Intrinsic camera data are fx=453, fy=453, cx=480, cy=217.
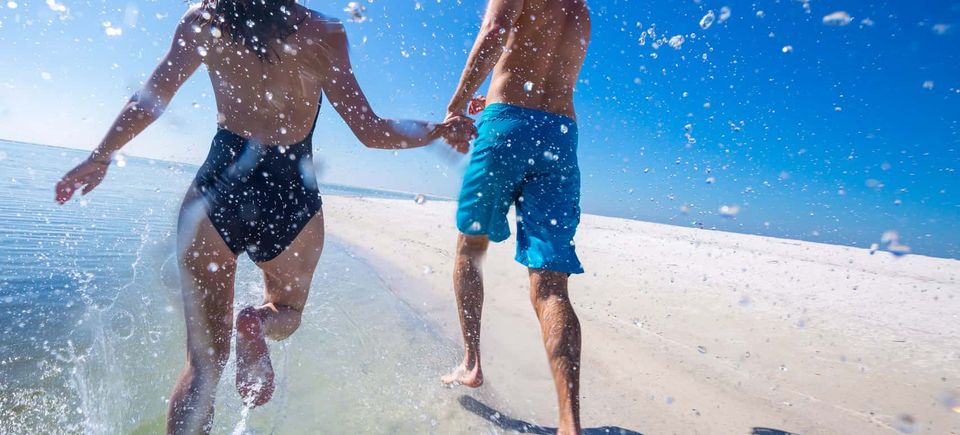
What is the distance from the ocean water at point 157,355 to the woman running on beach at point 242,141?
0.42 meters

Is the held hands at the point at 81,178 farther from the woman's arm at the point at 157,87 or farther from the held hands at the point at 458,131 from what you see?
the held hands at the point at 458,131

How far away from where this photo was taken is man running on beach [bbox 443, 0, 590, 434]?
72.8 inches

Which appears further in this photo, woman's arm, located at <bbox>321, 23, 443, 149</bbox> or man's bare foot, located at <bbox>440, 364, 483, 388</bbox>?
man's bare foot, located at <bbox>440, 364, 483, 388</bbox>

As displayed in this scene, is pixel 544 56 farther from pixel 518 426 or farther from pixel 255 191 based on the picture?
pixel 518 426

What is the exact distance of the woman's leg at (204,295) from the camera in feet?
4.86

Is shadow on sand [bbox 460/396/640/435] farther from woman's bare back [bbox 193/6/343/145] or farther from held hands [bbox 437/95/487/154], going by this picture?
woman's bare back [bbox 193/6/343/145]

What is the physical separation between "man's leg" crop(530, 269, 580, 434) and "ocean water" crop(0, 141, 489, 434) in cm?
54

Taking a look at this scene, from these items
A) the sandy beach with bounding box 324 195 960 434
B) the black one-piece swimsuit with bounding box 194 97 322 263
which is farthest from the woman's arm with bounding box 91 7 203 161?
the sandy beach with bounding box 324 195 960 434

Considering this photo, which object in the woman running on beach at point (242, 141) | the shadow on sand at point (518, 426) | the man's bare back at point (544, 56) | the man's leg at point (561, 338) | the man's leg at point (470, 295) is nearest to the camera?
the man's leg at point (561, 338)

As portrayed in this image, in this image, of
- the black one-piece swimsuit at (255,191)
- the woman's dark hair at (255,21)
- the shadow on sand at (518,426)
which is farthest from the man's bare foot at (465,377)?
the woman's dark hair at (255,21)

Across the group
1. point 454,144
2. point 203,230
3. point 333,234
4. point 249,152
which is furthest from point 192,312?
point 333,234

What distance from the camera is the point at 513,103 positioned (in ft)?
6.77

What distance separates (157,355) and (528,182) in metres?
2.09

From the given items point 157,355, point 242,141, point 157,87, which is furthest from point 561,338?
point 157,355
